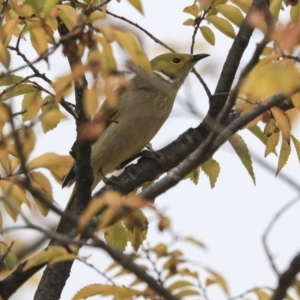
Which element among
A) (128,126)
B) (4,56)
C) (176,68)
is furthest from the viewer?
(176,68)

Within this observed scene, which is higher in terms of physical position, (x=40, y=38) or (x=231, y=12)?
(x=231, y=12)

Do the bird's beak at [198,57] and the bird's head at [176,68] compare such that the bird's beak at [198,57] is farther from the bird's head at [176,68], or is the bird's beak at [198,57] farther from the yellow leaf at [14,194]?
the yellow leaf at [14,194]

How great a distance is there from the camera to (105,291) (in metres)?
2.93

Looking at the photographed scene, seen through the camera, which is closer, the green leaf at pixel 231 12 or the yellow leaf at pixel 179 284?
the yellow leaf at pixel 179 284

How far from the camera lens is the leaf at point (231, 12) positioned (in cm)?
395

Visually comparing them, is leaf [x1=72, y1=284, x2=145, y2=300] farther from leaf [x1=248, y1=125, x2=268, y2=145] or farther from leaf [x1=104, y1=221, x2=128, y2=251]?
leaf [x1=248, y1=125, x2=268, y2=145]

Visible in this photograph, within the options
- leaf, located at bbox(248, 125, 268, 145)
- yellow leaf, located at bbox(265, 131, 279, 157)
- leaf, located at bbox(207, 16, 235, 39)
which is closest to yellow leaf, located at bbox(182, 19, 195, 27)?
leaf, located at bbox(207, 16, 235, 39)

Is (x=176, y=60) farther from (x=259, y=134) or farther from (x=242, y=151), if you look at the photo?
(x=242, y=151)

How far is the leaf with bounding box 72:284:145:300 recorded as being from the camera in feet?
9.54

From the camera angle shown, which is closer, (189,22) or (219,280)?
(219,280)

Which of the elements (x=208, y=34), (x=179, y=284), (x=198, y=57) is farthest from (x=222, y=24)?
(x=198, y=57)

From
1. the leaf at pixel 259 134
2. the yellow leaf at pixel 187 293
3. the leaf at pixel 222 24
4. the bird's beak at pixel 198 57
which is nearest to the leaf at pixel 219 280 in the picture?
the yellow leaf at pixel 187 293

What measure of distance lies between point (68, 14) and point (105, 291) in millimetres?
1257

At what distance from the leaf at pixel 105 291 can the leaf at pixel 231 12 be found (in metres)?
1.74
